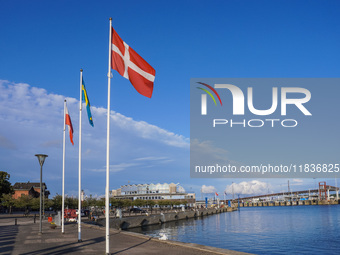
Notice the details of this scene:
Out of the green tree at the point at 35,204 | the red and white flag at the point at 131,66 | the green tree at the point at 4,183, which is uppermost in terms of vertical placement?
the red and white flag at the point at 131,66

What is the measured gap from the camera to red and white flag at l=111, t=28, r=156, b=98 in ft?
52.4

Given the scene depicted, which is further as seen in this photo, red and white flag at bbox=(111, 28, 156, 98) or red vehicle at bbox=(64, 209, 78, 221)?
red vehicle at bbox=(64, 209, 78, 221)

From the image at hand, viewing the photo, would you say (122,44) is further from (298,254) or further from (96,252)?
(298,254)

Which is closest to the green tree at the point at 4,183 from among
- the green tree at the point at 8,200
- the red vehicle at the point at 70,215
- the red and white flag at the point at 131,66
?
the green tree at the point at 8,200

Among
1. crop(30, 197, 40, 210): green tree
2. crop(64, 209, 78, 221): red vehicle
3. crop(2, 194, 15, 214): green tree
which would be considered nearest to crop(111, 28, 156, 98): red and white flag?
crop(64, 209, 78, 221): red vehicle

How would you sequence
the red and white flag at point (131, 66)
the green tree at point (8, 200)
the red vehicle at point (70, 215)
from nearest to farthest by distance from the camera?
the red and white flag at point (131, 66), the red vehicle at point (70, 215), the green tree at point (8, 200)

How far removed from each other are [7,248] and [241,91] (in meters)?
26.6

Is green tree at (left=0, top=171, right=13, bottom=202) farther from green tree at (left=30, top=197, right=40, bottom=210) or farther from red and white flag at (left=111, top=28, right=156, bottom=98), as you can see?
red and white flag at (left=111, top=28, right=156, bottom=98)

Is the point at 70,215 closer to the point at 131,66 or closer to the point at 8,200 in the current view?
the point at 131,66

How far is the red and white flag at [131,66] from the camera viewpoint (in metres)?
16.0

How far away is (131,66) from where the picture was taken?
1603cm

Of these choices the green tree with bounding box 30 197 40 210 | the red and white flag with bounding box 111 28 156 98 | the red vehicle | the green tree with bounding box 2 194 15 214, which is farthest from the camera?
the green tree with bounding box 2 194 15 214

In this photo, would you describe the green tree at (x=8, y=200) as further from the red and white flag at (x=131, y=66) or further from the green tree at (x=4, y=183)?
the red and white flag at (x=131, y=66)

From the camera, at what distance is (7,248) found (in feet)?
64.6
